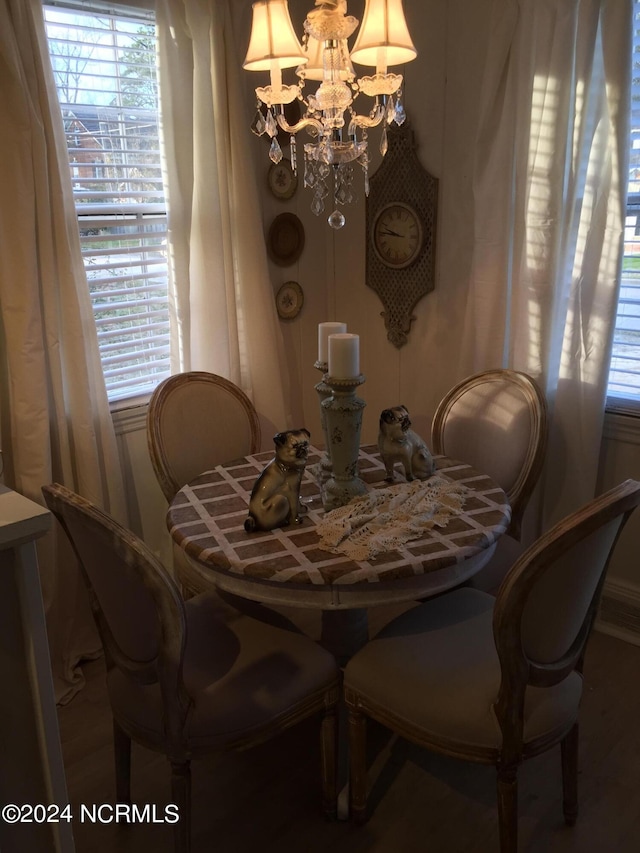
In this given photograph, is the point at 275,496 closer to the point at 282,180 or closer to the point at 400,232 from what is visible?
the point at 400,232

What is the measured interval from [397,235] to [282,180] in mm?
543

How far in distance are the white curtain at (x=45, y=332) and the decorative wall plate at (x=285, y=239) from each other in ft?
3.16

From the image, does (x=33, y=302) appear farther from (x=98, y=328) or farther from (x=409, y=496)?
(x=409, y=496)

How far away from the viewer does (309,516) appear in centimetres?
183

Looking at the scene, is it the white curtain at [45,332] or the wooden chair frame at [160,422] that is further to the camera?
the wooden chair frame at [160,422]

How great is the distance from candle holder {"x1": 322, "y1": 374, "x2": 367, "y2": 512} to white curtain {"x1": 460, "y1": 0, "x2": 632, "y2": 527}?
3.09 feet

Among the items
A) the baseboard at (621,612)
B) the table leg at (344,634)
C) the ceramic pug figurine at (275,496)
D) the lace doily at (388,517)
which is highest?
the ceramic pug figurine at (275,496)

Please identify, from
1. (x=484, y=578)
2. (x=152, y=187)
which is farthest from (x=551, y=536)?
(x=152, y=187)

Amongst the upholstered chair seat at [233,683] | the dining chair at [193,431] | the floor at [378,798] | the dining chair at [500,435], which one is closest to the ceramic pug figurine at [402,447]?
the dining chair at [500,435]

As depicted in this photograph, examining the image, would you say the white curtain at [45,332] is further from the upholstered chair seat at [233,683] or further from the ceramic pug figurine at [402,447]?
the ceramic pug figurine at [402,447]

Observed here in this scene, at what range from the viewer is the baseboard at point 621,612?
2.54m

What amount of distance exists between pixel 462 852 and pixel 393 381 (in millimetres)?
1869

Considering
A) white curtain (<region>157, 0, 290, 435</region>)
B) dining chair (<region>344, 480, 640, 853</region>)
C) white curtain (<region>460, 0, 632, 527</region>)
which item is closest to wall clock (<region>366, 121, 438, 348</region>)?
white curtain (<region>460, 0, 632, 527</region>)

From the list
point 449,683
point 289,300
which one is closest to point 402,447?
point 449,683
